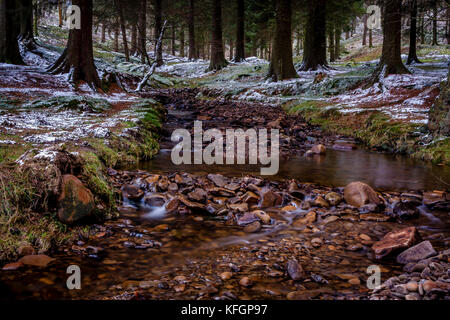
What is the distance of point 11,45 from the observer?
46.5ft

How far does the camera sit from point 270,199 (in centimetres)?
481

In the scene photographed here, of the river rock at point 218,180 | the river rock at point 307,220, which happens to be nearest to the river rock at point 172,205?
the river rock at point 218,180

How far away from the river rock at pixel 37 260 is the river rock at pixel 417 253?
10.9 feet

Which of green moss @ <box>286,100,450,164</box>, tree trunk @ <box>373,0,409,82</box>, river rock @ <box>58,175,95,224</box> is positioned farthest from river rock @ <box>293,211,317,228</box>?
tree trunk @ <box>373,0,409,82</box>

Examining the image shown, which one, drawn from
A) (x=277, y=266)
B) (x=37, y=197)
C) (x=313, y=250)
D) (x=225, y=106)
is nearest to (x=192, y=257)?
(x=277, y=266)

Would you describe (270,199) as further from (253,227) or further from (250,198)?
(253,227)

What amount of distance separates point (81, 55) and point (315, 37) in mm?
12560

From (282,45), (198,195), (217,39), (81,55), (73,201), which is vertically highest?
(217,39)

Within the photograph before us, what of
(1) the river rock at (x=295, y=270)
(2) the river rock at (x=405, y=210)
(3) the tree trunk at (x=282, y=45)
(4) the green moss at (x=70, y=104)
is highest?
(3) the tree trunk at (x=282, y=45)

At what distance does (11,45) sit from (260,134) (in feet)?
40.0

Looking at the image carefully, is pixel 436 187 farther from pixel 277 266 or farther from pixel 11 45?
pixel 11 45

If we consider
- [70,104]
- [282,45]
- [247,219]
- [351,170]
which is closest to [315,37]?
[282,45]

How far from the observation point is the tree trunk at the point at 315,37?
17812mm

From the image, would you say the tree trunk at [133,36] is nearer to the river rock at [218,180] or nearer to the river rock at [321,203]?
the river rock at [218,180]
